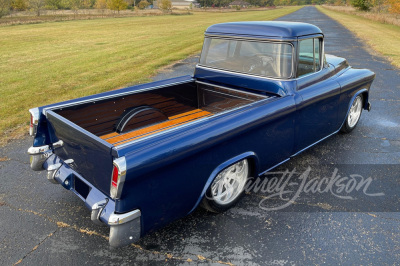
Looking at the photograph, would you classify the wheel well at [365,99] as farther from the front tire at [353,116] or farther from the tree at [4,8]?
the tree at [4,8]

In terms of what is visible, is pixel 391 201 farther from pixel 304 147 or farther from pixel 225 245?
pixel 225 245

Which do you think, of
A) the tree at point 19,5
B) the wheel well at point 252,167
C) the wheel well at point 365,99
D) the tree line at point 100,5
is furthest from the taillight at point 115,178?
the tree at point 19,5

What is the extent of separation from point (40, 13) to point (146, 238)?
5850 cm

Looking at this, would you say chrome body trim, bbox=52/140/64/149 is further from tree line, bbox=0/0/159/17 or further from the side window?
tree line, bbox=0/0/159/17

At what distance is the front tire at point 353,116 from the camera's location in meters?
4.81

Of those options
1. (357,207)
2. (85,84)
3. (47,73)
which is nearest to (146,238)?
(357,207)

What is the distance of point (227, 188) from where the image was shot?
10.3 feet

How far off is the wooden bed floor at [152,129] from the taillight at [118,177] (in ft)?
3.03

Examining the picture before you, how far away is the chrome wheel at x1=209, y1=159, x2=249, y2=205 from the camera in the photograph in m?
2.99

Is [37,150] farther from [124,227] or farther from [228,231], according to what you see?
[228,231]

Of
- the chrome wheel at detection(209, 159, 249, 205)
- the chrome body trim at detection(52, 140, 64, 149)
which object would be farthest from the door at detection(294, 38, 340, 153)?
the chrome body trim at detection(52, 140, 64, 149)

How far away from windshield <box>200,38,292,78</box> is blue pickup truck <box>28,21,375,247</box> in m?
0.01

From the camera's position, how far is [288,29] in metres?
3.54

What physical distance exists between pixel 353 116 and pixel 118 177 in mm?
4235
